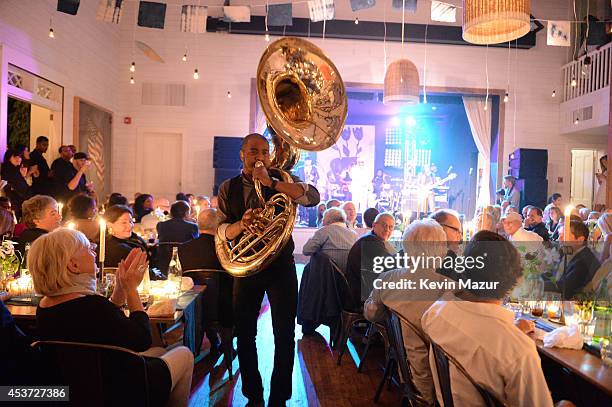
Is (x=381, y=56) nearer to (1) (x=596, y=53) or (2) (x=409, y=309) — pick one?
(1) (x=596, y=53)

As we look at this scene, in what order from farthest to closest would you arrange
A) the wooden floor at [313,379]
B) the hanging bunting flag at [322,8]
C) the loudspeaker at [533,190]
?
1. the loudspeaker at [533,190]
2. the hanging bunting flag at [322,8]
3. the wooden floor at [313,379]

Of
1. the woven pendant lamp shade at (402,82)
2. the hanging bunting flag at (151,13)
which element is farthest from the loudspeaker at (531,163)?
the hanging bunting flag at (151,13)

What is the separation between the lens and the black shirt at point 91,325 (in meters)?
1.73

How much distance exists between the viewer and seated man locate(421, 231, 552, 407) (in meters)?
1.61

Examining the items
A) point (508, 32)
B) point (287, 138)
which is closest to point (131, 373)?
point (287, 138)

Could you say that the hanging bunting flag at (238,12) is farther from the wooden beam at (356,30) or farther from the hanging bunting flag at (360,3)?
the wooden beam at (356,30)

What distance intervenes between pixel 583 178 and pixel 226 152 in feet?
27.0

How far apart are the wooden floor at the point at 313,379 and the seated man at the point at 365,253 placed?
459 mm

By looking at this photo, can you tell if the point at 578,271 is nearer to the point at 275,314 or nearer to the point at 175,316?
the point at 275,314

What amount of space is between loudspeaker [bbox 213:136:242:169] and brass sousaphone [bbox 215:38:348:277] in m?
7.36

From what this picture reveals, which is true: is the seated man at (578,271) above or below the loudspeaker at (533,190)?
below

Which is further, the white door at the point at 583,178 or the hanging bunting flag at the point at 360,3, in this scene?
the white door at the point at 583,178

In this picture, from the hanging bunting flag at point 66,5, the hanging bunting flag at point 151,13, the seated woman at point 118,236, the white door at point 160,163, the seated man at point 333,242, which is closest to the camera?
the seated woman at point 118,236

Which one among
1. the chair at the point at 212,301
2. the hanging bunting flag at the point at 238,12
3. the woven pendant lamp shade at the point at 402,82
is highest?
the hanging bunting flag at the point at 238,12
